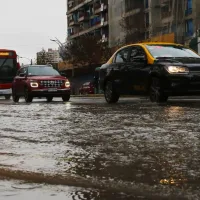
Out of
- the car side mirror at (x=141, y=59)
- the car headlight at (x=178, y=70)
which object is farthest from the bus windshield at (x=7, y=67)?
the car headlight at (x=178, y=70)

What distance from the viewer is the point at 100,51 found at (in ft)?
210

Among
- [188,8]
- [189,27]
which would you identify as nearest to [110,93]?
[189,27]

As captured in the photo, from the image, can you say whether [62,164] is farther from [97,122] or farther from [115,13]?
[115,13]

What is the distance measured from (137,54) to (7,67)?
658 inches

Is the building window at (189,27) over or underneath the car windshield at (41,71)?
over

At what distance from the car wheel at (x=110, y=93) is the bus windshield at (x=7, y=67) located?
1511 centimetres

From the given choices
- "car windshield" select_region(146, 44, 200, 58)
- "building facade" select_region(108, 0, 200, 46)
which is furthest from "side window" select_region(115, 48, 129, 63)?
"building facade" select_region(108, 0, 200, 46)

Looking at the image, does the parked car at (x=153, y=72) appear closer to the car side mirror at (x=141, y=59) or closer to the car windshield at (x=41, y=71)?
the car side mirror at (x=141, y=59)

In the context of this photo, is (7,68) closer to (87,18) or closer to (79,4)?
(87,18)

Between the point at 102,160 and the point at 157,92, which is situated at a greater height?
the point at 157,92

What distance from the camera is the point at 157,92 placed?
38.1 feet

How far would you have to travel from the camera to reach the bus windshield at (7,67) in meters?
27.8

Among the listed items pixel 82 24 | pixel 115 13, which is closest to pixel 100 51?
pixel 115 13

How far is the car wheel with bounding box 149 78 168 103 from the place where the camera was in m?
11.5
